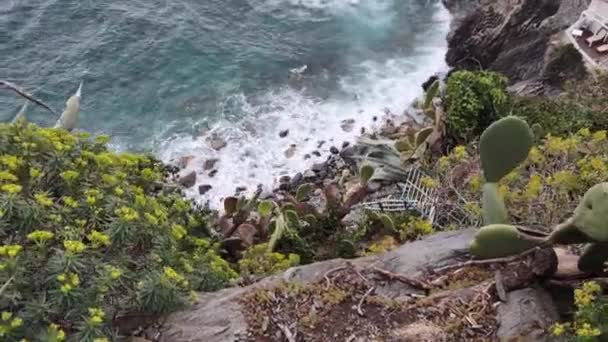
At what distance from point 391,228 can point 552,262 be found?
3682mm

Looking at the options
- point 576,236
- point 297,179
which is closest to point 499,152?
point 576,236

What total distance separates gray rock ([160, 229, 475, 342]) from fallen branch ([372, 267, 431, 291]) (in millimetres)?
55

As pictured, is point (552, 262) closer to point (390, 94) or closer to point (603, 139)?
point (603, 139)

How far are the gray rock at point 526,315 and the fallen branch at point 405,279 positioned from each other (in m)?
0.60

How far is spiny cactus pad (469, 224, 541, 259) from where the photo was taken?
4.49 meters

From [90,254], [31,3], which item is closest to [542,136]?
[90,254]

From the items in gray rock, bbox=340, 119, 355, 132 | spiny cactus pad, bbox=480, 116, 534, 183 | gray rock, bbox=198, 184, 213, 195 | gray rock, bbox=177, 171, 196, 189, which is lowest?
gray rock, bbox=198, 184, 213, 195

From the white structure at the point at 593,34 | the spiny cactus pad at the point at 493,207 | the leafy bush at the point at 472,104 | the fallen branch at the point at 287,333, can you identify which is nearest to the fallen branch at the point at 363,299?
the fallen branch at the point at 287,333

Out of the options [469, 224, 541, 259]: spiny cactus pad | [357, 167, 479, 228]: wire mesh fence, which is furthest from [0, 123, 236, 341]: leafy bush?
[357, 167, 479, 228]: wire mesh fence

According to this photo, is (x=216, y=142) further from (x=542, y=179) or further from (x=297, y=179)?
(x=542, y=179)

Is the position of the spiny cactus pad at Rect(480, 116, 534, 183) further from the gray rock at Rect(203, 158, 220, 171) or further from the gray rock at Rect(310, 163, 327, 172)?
the gray rock at Rect(203, 158, 220, 171)

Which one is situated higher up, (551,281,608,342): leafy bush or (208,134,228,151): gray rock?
(551,281,608,342): leafy bush

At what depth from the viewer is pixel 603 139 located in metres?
7.30

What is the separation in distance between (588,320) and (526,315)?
2.25ft
